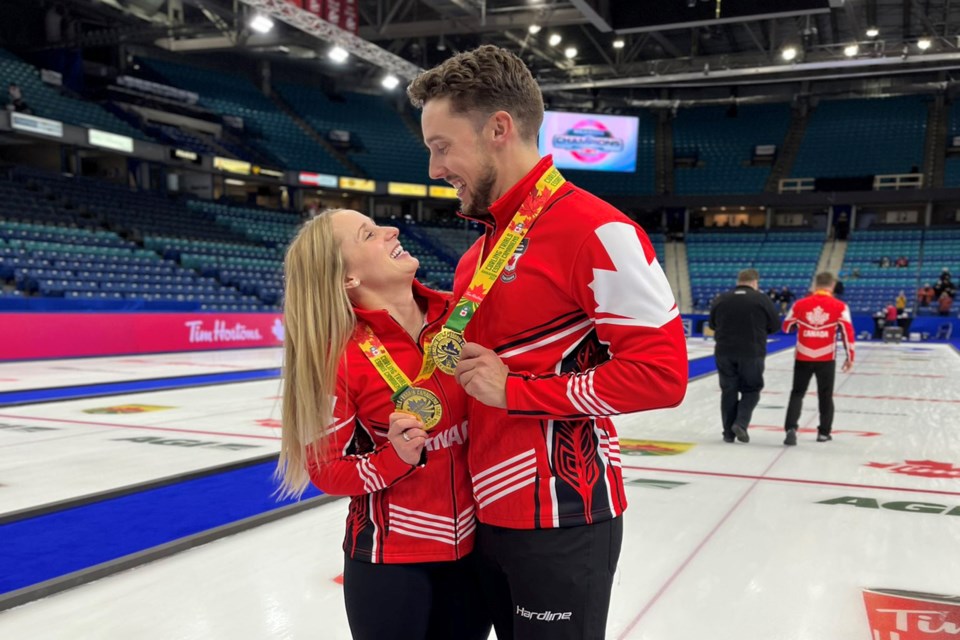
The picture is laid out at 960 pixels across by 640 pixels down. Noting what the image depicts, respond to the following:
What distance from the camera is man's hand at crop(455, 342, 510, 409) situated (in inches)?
55.8

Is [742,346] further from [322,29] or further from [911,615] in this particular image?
[322,29]

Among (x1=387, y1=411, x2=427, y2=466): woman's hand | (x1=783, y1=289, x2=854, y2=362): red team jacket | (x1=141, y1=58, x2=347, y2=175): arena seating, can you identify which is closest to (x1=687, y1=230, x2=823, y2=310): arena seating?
(x1=141, y1=58, x2=347, y2=175): arena seating

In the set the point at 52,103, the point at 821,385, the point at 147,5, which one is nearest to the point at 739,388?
the point at 821,385

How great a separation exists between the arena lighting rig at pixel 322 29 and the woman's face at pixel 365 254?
1084 cm

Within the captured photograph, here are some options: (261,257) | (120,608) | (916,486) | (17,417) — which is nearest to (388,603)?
(120,608)

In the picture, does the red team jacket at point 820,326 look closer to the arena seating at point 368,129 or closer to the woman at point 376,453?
the woman at point 376,453

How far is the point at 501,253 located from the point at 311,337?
419 millimetres

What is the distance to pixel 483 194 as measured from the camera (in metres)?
1.59

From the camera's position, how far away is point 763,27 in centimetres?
2658

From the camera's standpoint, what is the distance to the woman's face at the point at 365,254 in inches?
67.8

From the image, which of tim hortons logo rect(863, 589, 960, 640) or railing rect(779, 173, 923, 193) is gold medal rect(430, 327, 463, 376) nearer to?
tim hortons logo rect(863, 589, 960, 640)

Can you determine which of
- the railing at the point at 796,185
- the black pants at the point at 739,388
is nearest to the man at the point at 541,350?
the black pants at the point at 739,388

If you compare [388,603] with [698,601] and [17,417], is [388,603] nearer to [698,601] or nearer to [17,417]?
[698,601]

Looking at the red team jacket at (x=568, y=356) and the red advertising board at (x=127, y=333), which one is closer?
the red team jacket at (x=568, y=356)
